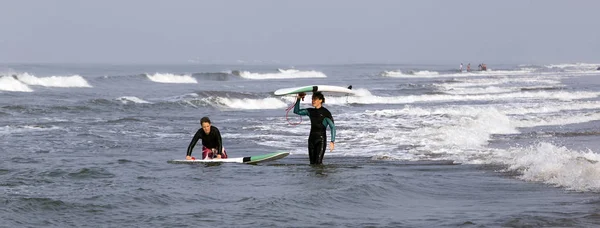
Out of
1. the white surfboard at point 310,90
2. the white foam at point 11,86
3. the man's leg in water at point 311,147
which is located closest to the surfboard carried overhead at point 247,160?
the man's leg in water at point 311,147

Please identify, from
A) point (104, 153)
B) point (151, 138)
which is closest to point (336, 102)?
point (151, 138)

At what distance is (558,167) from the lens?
13086 mm

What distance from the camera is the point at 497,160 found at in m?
15.3

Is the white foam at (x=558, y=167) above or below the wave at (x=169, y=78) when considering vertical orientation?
above

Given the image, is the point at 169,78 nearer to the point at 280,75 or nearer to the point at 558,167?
the point at 280,75

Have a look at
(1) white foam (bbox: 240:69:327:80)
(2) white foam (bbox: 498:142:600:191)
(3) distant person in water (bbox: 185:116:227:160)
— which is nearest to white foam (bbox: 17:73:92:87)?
(1) white foam (bbox: 240:69:327:80)

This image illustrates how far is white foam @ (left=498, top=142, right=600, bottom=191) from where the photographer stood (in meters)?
12.1

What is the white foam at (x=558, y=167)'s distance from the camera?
39.7 feet

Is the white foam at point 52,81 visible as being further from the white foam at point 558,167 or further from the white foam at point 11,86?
the white foam at point 558,167

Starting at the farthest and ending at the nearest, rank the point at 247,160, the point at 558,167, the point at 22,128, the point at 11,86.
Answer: the point at 11,86, the point at 22,128, the point at 247,160, the point at 558,167

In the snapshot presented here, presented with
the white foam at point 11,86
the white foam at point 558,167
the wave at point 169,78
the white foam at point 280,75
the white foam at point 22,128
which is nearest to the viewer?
the white foam at point 558,167

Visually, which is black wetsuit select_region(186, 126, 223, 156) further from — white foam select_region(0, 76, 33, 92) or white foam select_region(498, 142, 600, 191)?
white foam select_region(0, 76, 33, 92)

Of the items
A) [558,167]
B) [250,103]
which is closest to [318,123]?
[558,167]

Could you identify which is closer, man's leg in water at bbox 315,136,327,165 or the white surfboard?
the white surfboard
